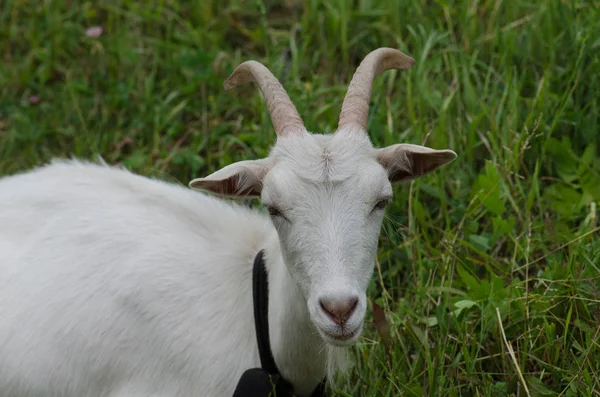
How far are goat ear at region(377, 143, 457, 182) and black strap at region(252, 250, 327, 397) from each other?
638 mm

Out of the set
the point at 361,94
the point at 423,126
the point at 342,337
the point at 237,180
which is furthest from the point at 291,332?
the point at 423,126

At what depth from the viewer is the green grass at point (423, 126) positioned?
13.9ft

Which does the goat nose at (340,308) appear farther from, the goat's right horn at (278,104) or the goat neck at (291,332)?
the goat's right horn at (278,104)

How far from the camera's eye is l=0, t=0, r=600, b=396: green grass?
424cm

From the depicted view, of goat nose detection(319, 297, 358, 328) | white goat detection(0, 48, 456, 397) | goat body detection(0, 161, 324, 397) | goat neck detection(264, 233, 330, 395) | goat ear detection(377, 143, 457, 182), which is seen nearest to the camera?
goat nose detection(319, 297, 358, 328)

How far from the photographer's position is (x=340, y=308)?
125 inches

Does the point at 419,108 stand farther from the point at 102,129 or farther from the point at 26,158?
the point at 26,158

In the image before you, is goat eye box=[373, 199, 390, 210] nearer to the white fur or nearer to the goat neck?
the white fur

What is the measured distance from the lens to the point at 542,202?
504 cm

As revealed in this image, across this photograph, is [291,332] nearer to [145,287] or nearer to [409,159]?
[145,287]

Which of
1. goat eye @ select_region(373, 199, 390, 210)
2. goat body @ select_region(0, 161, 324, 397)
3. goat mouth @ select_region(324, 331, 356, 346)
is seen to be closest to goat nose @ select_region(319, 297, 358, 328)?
goat mouth @ select_region(324, 331, 356, 346)

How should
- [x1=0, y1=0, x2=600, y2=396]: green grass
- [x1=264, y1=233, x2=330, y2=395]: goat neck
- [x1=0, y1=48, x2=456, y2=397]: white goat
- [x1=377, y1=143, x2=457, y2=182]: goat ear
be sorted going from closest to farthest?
1. [x1=0, y1=48, x2=456, y2=397]: white goat
2. [x1=377, y1=143, x2=457, y2=182]: goat ear
3. [x1=264, y1=233, x2=330, y2=395]: goat neck
4. [x1=0, y1=0, x2=600, y2=396]: green grass

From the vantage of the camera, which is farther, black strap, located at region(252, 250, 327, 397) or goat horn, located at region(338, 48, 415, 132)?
black strap, located at region(252, 250, 327, 397)

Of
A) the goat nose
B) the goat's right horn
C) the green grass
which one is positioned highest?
the goat's right horn
